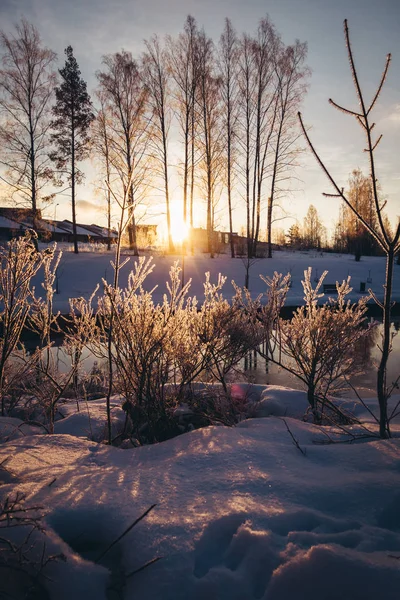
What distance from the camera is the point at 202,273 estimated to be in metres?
19.8

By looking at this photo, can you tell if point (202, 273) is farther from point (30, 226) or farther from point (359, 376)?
point (359, 376)

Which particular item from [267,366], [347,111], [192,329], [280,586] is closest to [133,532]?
[280,586]

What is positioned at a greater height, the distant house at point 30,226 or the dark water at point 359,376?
the distant house at point 30,226

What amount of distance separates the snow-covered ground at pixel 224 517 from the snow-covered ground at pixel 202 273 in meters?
11.9

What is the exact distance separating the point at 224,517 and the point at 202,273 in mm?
18235

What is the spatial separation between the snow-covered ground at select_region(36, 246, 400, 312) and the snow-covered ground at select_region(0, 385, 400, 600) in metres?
11.9

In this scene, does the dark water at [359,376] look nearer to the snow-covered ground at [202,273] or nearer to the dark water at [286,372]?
the dark water at [286,372]

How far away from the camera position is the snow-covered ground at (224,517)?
54.2 inches

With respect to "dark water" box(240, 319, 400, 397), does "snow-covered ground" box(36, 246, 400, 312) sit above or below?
above

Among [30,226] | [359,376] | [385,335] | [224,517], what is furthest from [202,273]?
[224,517]

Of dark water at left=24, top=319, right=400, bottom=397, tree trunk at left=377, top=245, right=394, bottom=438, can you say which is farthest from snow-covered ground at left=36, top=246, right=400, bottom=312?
tree trunk at left=377, top=245, right=394, bottom=438

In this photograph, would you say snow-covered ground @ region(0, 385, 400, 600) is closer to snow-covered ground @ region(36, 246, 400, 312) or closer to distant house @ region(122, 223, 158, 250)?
snow-covered ground @ region(36, 246, 400, 312)

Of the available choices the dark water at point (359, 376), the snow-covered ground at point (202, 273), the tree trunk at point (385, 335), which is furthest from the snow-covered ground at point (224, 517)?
the snow-covered ground at point (202, 273)

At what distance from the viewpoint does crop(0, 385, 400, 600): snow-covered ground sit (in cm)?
138
